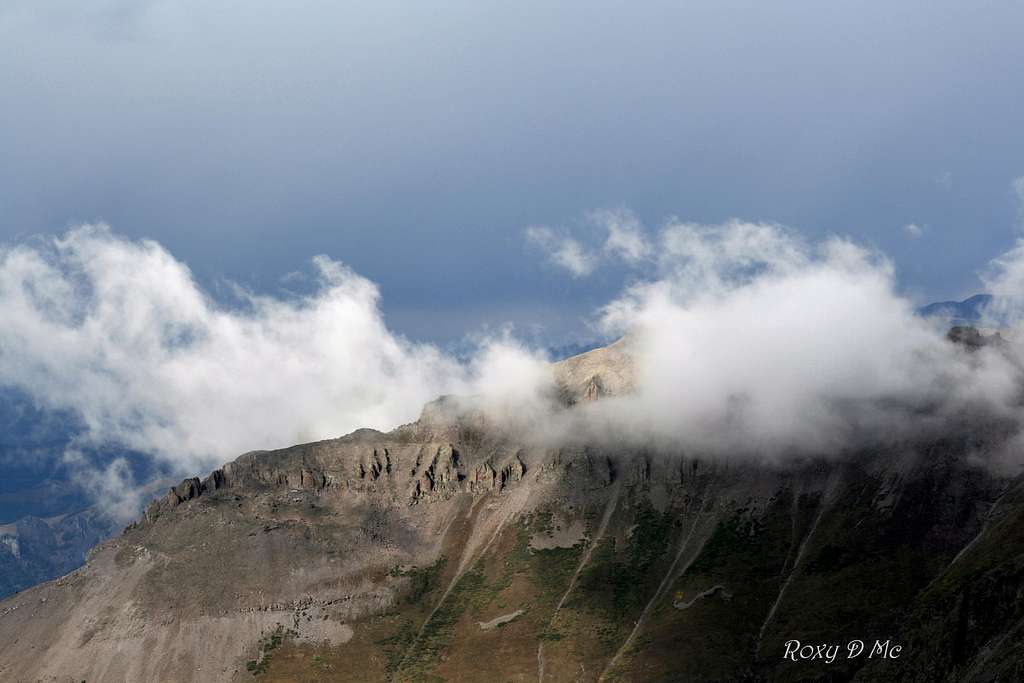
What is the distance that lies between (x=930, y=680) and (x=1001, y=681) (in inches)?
1629

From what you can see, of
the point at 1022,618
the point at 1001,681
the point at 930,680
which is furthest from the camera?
the point at 930,680

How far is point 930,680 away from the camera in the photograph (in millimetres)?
199000

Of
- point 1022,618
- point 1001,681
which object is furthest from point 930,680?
point 1001,681

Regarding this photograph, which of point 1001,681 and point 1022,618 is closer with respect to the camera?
point 1001,681

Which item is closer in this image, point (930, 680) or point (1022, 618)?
point (1022, 618)

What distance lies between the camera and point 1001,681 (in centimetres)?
16012

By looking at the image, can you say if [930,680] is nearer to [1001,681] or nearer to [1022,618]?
[1022,618]

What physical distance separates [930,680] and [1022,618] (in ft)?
88.9

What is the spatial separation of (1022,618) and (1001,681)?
2527cm

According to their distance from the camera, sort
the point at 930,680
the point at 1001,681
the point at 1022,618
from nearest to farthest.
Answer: the point at 1001,681 < the point at 1022,618 < the point at 930,680
